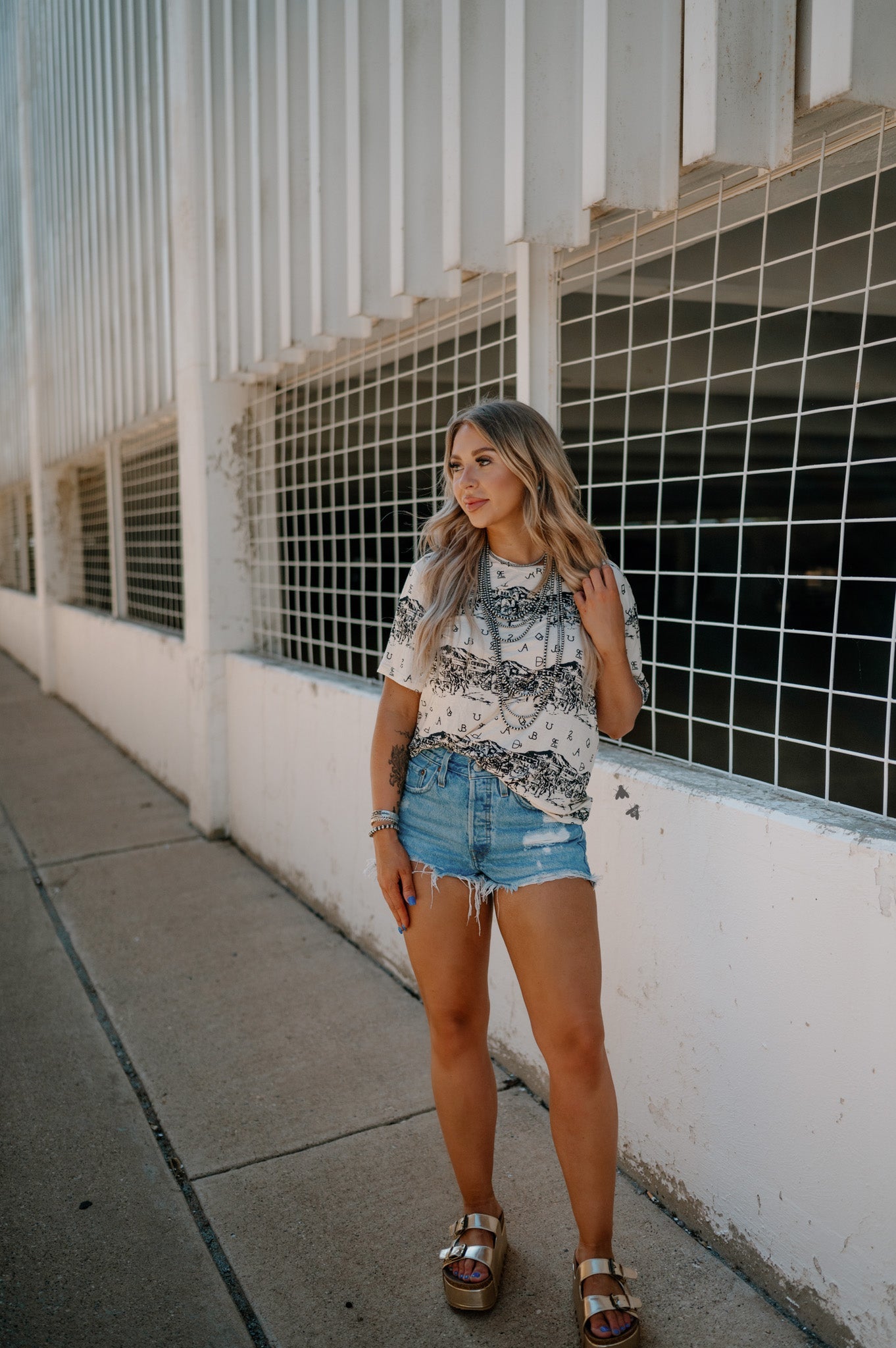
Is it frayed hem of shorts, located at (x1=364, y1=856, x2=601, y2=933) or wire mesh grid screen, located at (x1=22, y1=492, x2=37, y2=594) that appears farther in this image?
wire mesh grid screen, located at (x1=22, y1=492, x2=37, y2=594)

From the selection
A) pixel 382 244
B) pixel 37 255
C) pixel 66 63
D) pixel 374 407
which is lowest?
pixel 374 407

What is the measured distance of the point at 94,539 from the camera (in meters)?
11.4

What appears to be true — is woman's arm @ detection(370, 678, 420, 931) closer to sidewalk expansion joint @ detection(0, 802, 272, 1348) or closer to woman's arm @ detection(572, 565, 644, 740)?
woman's arm @ detection(572, 565, 644, 740)

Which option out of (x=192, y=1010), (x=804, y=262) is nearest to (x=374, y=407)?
(x=804, y=262)

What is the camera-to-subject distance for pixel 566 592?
2.34 meters

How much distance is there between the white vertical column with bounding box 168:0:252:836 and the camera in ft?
18.4

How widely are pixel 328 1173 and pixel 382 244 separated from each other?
10.1ft

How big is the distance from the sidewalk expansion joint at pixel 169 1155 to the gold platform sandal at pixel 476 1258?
1.42ft

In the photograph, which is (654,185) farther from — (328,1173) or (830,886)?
(328,1173)

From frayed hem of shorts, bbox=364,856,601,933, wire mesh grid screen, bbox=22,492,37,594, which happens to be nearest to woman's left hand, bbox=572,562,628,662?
frayed hem of shorts, bbox=364,856,601,933

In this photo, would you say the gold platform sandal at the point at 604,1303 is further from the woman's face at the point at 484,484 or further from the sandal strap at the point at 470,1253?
the woman's face at the point at 484,484

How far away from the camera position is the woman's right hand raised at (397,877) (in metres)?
2.33

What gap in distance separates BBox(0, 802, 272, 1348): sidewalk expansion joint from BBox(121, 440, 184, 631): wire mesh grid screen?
12.5 feet

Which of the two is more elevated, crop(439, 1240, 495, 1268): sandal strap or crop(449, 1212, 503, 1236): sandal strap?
crop(449, 1212, 503, 1236): sandal strap
